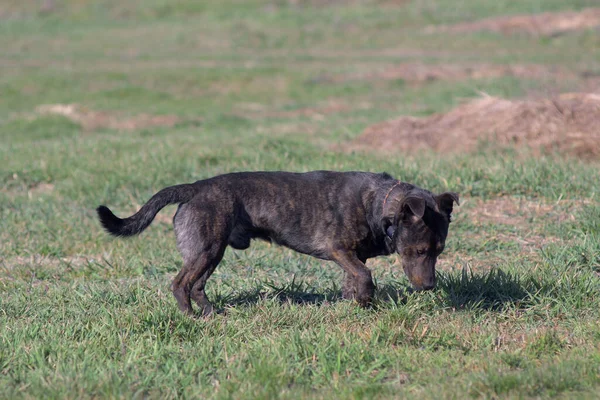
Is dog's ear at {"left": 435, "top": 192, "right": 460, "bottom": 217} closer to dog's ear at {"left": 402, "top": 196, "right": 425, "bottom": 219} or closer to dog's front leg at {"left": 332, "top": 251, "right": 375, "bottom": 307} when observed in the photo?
dog's ear at {"left": 402, "top": 196, "right": 425, "bottom": 219}

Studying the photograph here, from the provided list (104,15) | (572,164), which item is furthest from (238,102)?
(104,15)

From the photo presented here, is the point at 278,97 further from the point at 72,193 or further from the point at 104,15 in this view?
the point at 104,15

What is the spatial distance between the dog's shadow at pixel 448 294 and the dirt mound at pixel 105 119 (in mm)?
12318

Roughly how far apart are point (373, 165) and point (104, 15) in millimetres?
37032

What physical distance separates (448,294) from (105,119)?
1437 centimetres

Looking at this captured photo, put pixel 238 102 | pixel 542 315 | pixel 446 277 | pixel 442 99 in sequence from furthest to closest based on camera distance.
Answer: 1. pixel 238 102
2. pixel 442 99
3. pixel 446 277
4. pixel 542 315

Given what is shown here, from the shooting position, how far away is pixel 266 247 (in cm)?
879

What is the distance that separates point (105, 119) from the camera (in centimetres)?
1936

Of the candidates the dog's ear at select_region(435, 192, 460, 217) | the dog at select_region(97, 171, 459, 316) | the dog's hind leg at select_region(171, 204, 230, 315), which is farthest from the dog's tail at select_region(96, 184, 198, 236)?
the dog's ear at select_region(435, 192, 460, 217)

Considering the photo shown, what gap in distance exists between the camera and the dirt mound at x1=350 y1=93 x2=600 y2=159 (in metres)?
11.9

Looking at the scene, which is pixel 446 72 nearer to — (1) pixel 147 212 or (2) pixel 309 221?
(2) pixel 309 221

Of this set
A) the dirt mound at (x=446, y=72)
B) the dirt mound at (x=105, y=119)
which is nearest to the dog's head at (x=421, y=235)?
the dirt mound at (x=105, y=119)

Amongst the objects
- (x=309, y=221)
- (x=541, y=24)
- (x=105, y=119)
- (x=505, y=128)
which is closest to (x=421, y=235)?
(x=309, y=221)

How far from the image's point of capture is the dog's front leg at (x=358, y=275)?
609cm
